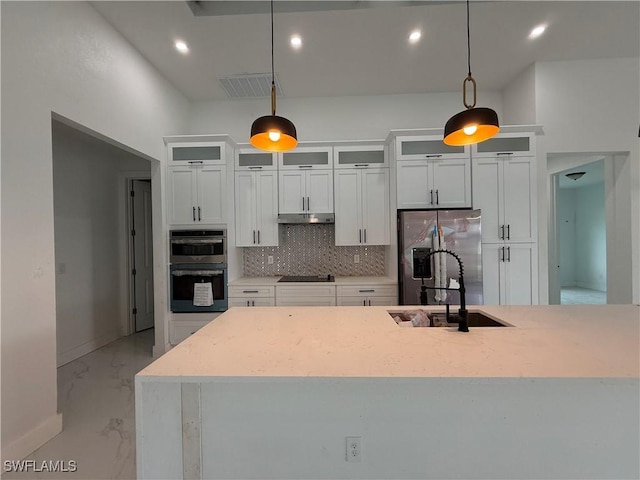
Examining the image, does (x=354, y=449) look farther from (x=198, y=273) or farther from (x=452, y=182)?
(x=452, y=182)

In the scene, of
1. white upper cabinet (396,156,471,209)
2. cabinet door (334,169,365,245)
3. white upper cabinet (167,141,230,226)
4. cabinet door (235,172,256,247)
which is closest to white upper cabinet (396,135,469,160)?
white upper cabinet (396,156,471,209)

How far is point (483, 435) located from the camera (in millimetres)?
1195

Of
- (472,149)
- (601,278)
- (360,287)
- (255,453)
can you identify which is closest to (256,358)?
(255,453)

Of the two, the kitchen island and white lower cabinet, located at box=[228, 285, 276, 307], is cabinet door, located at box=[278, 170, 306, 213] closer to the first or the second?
white lower cabinet, located at box=[228, 285, 276, 307]

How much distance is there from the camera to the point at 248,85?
3691 millimetres

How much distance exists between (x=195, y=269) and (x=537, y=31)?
4.44m

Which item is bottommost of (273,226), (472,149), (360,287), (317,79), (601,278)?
(601,278)

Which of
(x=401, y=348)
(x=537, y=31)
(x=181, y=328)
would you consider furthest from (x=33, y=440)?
(x=537, y=31)

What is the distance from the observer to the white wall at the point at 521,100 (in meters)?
3.49

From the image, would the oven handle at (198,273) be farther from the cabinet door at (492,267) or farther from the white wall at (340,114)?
the cabinet door at (492,267)

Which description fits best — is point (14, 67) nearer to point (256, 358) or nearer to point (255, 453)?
point (256, 358)

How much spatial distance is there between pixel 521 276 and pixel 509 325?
2.12 metres

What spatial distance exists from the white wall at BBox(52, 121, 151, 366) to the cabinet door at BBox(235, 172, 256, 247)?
170cm

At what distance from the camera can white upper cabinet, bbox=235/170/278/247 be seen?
3.72m
